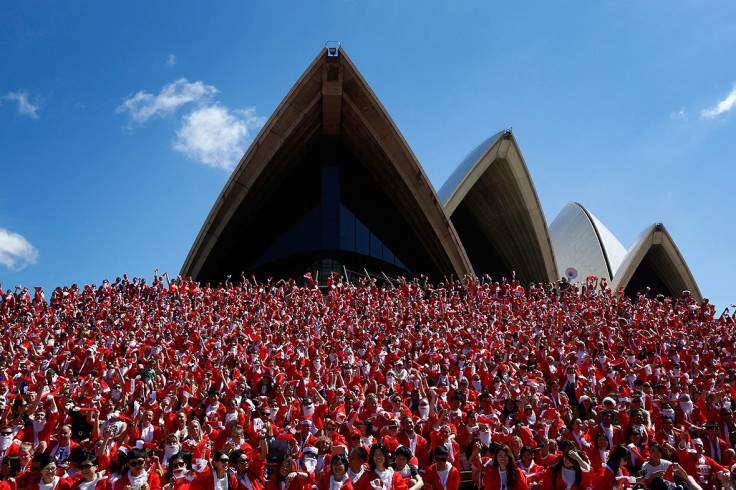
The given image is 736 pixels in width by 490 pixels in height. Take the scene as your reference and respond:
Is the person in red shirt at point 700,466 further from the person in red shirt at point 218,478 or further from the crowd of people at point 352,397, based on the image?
the person in red shirt at point 218,478

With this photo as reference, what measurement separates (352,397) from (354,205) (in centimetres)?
2227

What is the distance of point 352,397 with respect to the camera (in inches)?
323

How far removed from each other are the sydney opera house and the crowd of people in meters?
10.5

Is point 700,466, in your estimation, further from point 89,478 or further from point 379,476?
point 89,478

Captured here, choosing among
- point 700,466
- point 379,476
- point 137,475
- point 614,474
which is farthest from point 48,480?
point 700,466

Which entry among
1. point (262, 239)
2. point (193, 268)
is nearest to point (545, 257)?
point (262, 239)

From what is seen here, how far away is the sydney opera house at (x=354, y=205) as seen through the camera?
90.1 feet

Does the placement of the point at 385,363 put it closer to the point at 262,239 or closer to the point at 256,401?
the point at 256,401

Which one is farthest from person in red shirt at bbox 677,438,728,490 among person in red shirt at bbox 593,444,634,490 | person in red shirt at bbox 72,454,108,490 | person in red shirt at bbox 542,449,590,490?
person in red shirt at bbox 72,454,108,490

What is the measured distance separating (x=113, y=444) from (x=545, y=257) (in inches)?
1122

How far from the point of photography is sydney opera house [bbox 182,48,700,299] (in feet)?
90.1

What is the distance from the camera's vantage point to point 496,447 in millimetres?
5789

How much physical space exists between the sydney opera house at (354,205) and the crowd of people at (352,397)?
1047cm

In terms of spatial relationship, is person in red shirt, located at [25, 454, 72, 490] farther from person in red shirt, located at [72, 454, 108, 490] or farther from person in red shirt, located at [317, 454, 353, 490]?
person in red shirt, located at [317, 454, 353, 490]
